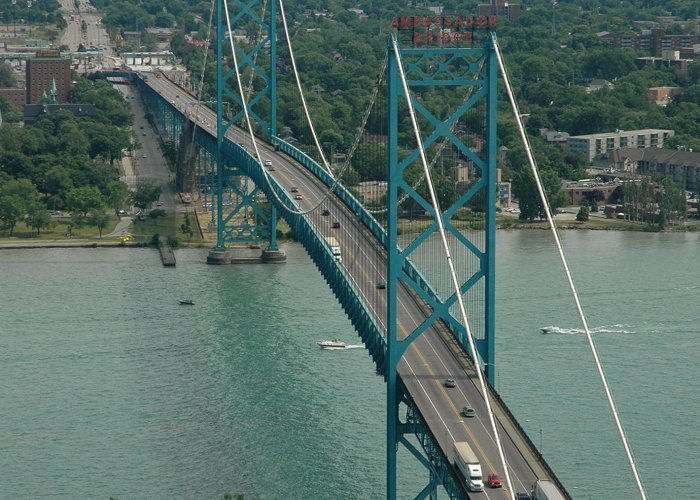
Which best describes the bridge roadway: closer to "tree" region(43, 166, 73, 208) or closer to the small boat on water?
the small boat on water

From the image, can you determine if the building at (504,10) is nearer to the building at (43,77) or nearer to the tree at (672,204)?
the building at (43,77)

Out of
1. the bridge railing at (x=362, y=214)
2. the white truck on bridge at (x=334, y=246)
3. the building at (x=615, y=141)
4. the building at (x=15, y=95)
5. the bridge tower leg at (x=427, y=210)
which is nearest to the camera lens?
the bridge tower leg at (x=427, y=210)

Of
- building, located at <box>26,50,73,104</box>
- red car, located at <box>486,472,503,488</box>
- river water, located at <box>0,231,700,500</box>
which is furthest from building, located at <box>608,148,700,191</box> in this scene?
red car, located at <box>486,472,503,488</box>

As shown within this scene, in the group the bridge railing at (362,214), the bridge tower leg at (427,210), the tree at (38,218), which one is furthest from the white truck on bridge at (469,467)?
the tree at (38,218)

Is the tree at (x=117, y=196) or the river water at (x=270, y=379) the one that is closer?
the river water at (x=270, y=379)

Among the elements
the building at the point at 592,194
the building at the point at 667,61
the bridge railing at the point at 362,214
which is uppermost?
the building at the point at 667,61

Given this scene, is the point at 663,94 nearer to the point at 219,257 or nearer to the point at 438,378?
the point at 219,257

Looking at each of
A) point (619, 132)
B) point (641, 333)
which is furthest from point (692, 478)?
point (619, 132)
